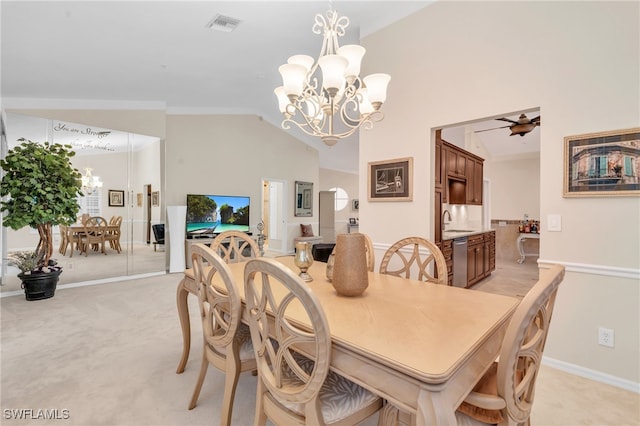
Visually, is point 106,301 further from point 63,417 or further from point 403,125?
point 403,125

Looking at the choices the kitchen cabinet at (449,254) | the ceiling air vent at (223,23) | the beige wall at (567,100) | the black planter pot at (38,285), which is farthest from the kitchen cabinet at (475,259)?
the black planter pot at (38,285)

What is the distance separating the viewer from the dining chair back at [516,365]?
975 millimetres

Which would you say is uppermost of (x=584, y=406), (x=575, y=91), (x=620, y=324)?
(x=575, y=91)

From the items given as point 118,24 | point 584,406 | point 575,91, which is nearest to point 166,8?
point 118,24

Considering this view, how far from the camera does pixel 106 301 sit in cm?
399

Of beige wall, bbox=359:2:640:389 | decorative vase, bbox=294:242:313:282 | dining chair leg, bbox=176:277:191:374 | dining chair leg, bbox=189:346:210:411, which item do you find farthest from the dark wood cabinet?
dining chair leg, bbox=189:346:210:411

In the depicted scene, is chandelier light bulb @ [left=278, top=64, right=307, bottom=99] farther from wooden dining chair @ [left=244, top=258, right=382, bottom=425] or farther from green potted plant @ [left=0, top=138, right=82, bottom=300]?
green potted plant @ [left=0, top=138, right=82, bottom=300]

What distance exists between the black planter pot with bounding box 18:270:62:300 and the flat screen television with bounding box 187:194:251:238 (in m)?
2.29

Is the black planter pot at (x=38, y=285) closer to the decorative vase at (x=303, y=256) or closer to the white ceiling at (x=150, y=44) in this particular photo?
the white ceiling at (x=150, y=44)

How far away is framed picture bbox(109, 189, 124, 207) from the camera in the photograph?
505cm

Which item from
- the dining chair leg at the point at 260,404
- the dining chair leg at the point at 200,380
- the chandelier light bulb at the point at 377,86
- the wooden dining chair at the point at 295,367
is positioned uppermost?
the chandelier light bulb at the point at 377,86

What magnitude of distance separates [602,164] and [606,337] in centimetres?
124

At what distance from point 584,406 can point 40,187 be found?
19.2ft

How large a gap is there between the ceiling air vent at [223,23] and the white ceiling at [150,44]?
0.06m
